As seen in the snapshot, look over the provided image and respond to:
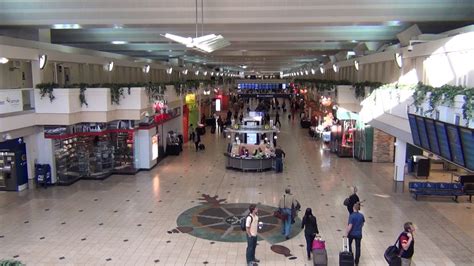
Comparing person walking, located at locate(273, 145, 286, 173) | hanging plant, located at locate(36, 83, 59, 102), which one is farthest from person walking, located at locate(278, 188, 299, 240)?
hanging plant, located at locate(36, 83, 59, 102)

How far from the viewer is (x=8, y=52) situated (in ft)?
42.7

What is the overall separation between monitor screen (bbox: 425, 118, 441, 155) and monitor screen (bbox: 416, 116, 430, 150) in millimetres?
→ 205

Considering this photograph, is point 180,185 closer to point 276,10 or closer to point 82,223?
point 82,223

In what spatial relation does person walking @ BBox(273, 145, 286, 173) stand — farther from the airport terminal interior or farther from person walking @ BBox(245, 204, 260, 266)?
person walking @ BBox(245, 204, 260, 266)

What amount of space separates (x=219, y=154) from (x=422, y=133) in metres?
14.3

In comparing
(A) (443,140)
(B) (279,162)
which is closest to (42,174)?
(B) (279,162)

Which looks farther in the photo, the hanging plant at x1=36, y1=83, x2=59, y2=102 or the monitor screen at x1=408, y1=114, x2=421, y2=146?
the hanging plant at x1=36, y1=83, x2=59, y2=102

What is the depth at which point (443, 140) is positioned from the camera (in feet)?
28.1

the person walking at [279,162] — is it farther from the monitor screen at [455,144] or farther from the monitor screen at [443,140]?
the monitor screen at [455,144]

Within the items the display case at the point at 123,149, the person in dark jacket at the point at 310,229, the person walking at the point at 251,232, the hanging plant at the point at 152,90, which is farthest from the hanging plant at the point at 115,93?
the person in dark jacket at the point at 310,229

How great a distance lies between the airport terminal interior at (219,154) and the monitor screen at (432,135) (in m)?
0.05

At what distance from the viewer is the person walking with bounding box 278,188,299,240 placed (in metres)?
10.4

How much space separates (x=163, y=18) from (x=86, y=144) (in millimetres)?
7567

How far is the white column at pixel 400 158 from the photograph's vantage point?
15641 mm
